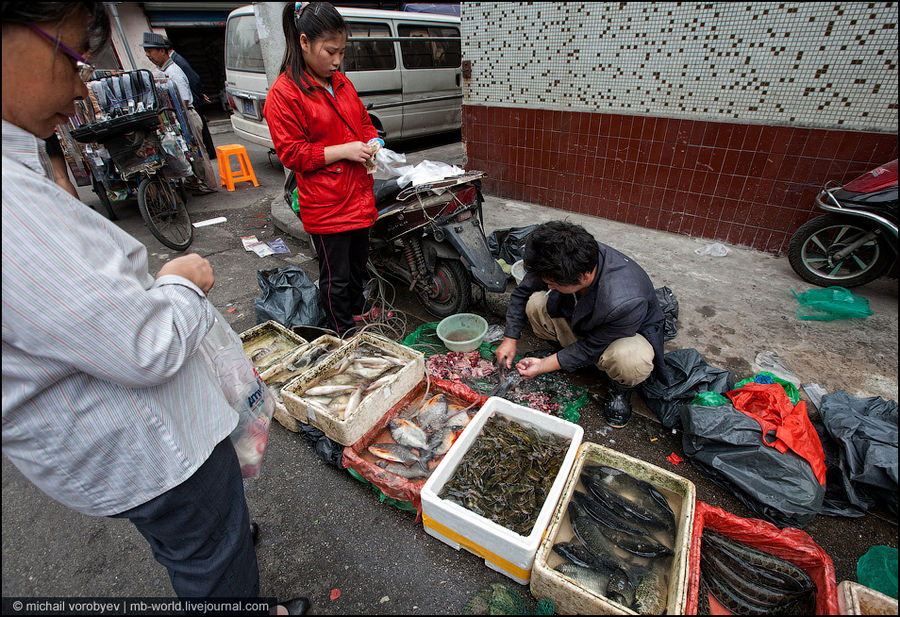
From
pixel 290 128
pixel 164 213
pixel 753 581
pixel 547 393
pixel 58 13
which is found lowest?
pixel 547 393

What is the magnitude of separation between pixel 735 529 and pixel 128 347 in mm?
2498

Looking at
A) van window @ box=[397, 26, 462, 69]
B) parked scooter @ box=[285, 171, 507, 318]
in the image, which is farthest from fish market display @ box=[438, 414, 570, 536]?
van window @ box=[397, 26, 462, 69]

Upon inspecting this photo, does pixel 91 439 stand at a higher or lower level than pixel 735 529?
higher

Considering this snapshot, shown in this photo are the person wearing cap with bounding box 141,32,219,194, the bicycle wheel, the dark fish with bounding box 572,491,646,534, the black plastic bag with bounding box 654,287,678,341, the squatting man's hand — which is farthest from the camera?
the person wearing cap with bounding box 141,32,219,194

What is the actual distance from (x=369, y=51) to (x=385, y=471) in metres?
6.94

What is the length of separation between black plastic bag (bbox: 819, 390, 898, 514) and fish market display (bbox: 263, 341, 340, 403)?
3.01 metres

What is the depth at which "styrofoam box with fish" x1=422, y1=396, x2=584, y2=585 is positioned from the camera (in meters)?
1.77

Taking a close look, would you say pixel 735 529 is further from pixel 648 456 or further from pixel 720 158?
pixel 720 158

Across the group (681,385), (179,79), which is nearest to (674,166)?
(681,385)

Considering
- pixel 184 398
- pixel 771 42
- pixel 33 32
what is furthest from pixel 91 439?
pixel 771 42

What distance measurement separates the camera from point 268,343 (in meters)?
3.26

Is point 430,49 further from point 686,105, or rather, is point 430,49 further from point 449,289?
point 449,289

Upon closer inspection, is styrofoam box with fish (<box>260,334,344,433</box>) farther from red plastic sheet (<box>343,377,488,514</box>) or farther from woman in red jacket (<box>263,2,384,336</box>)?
red plastic sheet (<box>343,377,488,514</box>)

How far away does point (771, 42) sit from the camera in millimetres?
3518
